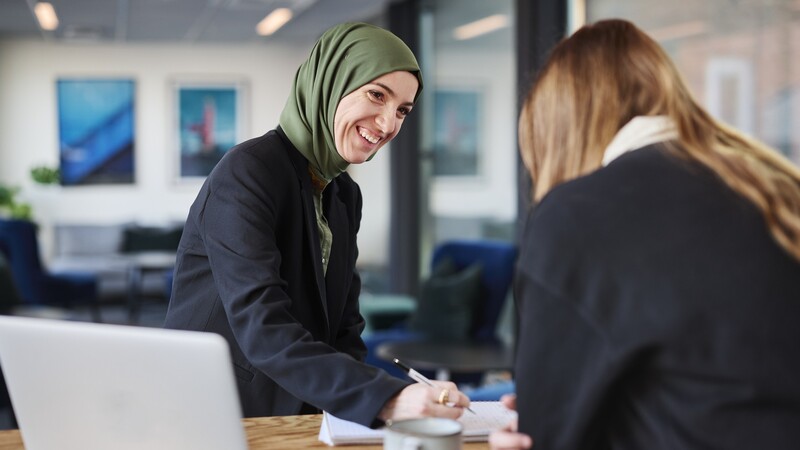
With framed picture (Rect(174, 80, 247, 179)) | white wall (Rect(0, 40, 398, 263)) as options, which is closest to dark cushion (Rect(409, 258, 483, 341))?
white wall (Rect(0, 40, 398, 263))

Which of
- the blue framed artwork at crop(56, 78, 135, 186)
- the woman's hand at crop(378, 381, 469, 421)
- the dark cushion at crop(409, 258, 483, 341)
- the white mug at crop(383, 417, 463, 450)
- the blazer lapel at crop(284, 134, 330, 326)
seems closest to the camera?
the white mug at crop(383, 417, 463, 450)

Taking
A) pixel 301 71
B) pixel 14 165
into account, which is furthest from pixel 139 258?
pixel 301 71

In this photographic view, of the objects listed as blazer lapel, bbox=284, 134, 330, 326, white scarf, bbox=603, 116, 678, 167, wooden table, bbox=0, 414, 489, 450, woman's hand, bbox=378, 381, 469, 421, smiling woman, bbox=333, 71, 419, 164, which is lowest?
wooden table, bbox=0, 414, 489, 450

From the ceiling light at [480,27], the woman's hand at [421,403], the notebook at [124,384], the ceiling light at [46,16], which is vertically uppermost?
the ceiling light at [46,16]

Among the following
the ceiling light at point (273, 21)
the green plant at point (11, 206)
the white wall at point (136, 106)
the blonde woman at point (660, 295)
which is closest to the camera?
the blonde woman at point (660, 295)

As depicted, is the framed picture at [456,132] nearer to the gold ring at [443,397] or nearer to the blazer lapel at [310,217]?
the blazer lapel at [310,217]

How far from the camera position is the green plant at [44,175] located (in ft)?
34.6

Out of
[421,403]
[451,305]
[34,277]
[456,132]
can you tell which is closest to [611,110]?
[421,403]

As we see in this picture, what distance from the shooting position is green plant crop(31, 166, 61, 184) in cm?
1055

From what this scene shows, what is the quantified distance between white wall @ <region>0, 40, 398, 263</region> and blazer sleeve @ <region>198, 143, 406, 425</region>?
875cm

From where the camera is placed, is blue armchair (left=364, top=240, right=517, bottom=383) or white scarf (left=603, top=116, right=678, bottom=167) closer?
white scarf (left=603, top=116, right=678, bottom=167)

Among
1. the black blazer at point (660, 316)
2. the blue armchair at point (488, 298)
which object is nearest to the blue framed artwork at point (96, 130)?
the blue armchair at point (488, 298)

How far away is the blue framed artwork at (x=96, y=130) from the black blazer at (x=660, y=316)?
35.2 ft

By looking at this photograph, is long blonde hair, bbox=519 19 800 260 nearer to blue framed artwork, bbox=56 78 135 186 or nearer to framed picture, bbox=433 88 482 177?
framed picture, bbox=433 88 482 177
